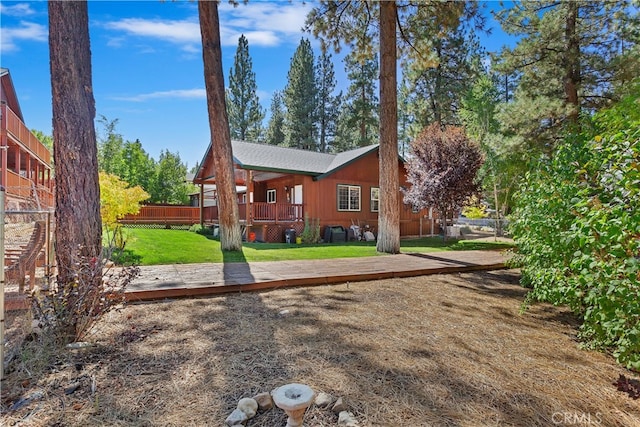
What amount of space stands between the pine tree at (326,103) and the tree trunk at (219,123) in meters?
24.4

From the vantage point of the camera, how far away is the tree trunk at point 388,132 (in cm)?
943

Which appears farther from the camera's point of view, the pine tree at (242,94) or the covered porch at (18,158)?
the pine tree at (242,94)

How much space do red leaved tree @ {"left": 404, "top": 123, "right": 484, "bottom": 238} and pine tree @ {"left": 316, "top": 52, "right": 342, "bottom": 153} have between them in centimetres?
2030

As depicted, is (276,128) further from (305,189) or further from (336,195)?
(305,189)

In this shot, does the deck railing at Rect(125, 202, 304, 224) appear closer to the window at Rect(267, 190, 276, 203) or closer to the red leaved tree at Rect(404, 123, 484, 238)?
the window at Rect(267, 190, 276, 203)

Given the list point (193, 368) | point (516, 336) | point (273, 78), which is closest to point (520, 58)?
point (516, 336)

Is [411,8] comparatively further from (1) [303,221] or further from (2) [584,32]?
(1) [303,221]

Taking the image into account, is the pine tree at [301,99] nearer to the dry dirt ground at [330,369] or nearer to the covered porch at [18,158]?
the covered porch at [18,158]

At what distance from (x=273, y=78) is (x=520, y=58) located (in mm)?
25856

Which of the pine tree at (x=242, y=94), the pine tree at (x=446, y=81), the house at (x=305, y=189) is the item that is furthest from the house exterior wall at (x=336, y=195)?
the pine tree at (x=242, y=94)

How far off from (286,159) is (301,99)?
17985 millimetres

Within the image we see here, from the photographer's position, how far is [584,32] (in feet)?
39.6

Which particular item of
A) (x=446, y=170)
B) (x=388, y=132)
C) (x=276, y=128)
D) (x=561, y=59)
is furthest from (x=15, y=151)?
(x=561, y=59)

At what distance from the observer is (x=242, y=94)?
31578mm
